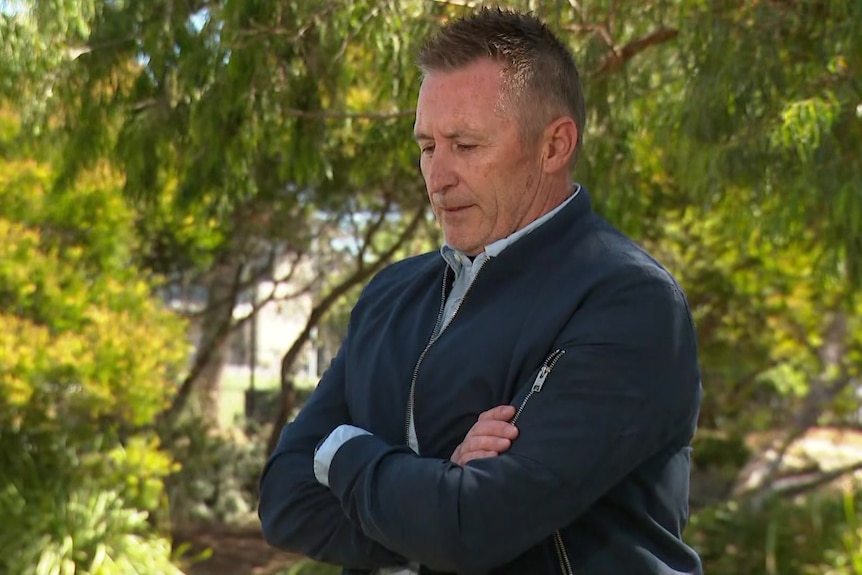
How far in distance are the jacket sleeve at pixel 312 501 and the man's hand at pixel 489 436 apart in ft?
0.73

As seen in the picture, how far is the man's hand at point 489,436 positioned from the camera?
167 cm

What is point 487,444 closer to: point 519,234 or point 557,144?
point 519,234

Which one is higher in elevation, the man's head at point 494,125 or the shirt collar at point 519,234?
the man's head at point 494,125

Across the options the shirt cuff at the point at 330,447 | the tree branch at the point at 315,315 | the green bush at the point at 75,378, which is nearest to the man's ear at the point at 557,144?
the shirt cuff at the point at 330,447

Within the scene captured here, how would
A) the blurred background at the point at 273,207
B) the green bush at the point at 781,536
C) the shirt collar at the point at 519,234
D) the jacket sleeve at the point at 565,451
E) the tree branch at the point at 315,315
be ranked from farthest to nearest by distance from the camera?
the tree branch at the point at 315,315, the green bush at the point at 781,536, the blurred background at the point at 273,207, the shirt collar at the point at 519,234, the jacket sleeve at the point at 565,451

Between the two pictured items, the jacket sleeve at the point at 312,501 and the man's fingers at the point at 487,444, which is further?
the jacket sleeve at the point at 312,501

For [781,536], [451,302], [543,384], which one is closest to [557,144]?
[451,302]

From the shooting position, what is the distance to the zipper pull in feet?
5.52

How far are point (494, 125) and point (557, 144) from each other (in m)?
0.11

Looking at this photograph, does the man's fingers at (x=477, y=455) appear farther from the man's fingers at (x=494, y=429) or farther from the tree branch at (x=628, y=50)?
the tree branch at (x=628, y=50)

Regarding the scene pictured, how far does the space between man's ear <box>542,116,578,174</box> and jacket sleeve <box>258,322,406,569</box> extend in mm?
539

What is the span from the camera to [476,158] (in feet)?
6.05

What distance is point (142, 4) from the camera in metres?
5.01

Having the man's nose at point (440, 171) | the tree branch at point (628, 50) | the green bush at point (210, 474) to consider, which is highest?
the tree branch at point (628, 50)
